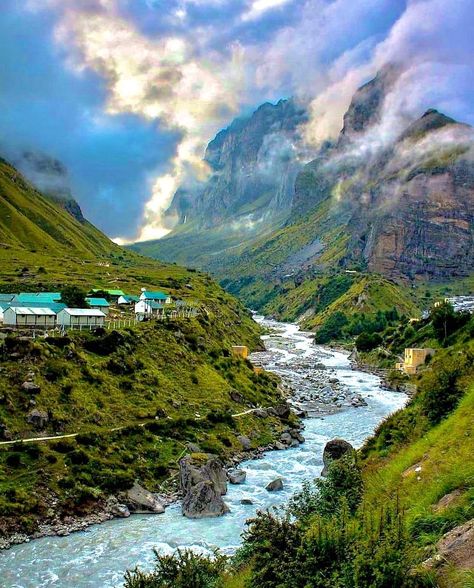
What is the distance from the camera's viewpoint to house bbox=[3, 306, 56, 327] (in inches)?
3440

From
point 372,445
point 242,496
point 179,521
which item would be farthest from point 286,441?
point 372,445

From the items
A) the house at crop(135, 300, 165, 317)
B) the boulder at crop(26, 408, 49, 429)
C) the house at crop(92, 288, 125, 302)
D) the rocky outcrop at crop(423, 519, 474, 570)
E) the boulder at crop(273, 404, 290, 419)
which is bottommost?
the boulder at crop(273, 404, 290, 419)

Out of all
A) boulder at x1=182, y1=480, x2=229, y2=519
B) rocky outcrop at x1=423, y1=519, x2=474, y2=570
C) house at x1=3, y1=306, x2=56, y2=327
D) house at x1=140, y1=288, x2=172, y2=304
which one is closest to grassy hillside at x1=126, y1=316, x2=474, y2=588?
rocky outcrop at x1=423, y1=519, x2=474, y2=570

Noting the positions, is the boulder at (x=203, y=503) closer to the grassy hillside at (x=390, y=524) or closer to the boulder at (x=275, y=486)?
the boulder at (x=275, y=486)

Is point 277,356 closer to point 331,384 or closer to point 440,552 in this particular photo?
point 331,384

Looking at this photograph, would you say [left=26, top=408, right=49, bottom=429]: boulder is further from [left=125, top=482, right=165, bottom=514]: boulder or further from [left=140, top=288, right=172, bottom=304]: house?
[left=140, top=288, right=172, bottom=304]: house

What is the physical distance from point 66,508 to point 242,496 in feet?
53.5

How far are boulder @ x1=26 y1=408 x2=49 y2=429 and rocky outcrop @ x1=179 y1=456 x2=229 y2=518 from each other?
15.4 m

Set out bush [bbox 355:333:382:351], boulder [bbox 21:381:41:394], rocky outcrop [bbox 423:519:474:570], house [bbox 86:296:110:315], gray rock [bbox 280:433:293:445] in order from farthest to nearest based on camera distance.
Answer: bush [bbox 355:333:382:351] → house [bbox 86:296:110:315] → gray rock [bbox 280:433:293:445] → boulder [bbox 21:381:41:394] → rocky outcrop [bbox 423:519:474:570]

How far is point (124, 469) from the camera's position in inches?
2245

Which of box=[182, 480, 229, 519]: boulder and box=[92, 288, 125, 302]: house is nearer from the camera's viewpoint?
box=[182, 480, 229, 519]: boulder

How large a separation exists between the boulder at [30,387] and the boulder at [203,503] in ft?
74.4

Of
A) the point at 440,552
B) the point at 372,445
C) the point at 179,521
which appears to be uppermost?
the point at 440,552

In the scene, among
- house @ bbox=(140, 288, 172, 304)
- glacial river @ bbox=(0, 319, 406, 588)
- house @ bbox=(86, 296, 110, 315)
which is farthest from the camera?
house @ bbox=(140, 288, 172, 304)
